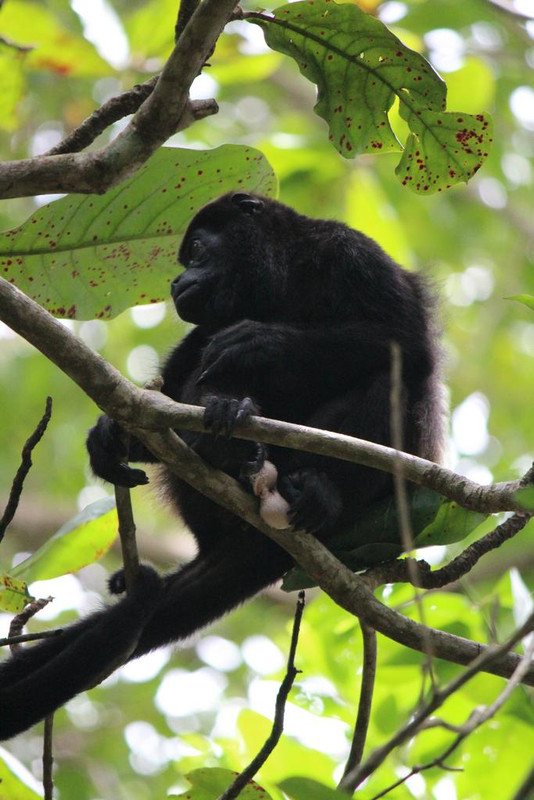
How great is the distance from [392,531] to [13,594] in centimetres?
122

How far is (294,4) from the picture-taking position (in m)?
2.89

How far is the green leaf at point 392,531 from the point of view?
3.12 metres

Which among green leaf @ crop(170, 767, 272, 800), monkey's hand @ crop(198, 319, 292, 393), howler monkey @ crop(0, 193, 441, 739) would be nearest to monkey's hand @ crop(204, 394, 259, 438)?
howler monkey @ crop(0, 193, 441, 739)

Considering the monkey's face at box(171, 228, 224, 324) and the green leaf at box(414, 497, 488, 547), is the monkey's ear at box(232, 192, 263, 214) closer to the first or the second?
the monkey's face at box(171, 228, 224, 324)

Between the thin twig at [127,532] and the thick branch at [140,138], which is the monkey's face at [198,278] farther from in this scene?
the thick branch at [140,138]

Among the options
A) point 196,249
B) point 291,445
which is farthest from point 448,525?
point 196,249

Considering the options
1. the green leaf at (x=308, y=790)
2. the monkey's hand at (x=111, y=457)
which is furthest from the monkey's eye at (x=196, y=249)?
the green leaf at (x=308, y=790)

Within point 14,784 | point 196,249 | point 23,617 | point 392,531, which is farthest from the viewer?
point 196,249

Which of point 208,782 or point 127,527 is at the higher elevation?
point 127,527

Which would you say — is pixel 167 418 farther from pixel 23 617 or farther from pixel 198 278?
pixel 198 278

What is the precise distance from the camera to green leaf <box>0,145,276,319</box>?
3.21 metres

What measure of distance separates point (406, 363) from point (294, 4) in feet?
4.58

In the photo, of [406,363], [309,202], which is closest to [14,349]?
[309,202]

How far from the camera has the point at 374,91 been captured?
3.10m
